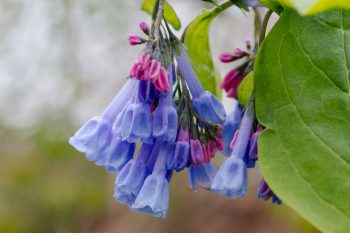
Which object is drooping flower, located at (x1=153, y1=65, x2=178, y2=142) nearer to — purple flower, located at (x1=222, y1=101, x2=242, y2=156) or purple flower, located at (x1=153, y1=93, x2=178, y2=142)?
purple flower, located at (x1=153, y1=93, x2=178, y2=142)

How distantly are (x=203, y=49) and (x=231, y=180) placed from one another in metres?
0.28

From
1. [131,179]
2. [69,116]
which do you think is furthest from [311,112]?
[69,116]

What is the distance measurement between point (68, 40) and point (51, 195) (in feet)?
6.00

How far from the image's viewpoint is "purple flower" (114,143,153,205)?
2.39ft

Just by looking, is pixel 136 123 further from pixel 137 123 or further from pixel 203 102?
pixel 203 102

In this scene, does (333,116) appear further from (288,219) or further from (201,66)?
(288,219)

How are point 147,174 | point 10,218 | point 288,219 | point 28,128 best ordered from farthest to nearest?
point 28,128 → point 10,218 → point 288,219 → point 147,174

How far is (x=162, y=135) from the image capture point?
27.4 inches

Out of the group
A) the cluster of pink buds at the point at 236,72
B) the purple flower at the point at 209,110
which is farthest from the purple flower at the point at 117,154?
the cluster of pink buds at the point at 236,72

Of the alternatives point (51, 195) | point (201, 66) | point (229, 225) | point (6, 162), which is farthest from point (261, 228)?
point (201, 66)

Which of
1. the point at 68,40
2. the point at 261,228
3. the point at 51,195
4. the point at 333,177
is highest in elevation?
the point at 333,177

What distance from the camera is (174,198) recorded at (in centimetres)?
548

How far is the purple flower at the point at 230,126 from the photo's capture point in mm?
814

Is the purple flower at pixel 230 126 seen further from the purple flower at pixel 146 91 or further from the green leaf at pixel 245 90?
the purple flower at pixel 146 91
